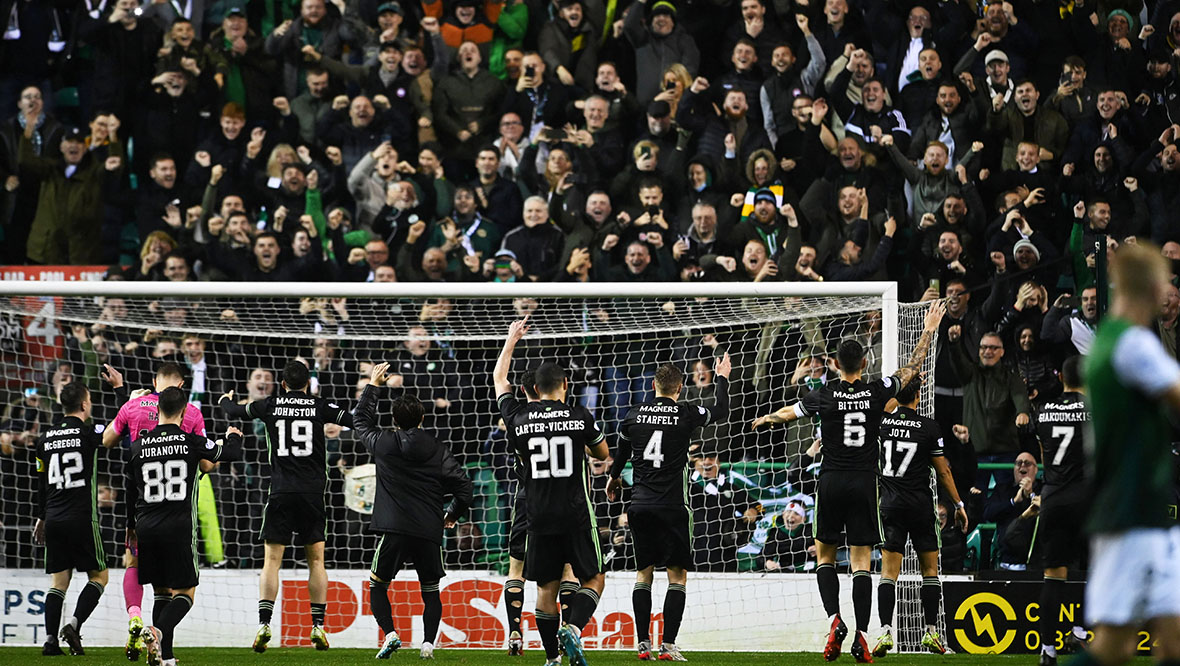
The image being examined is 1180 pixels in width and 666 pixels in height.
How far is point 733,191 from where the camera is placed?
540 inches

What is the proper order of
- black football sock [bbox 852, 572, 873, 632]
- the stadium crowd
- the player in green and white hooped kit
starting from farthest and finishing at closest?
the stadium crowd, black football sock [bbox 852, 572, 873, 632], the player in green and white hooped kit

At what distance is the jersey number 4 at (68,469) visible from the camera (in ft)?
32.5

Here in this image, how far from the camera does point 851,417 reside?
30.8 ft

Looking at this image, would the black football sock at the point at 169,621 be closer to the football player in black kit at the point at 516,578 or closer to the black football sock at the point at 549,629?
the black football sock at the point at 549,629

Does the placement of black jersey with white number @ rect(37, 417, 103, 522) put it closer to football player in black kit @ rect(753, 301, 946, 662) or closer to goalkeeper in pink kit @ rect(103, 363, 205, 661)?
goalkeeper in pink kit @ rect(103, 363, 205, 661)

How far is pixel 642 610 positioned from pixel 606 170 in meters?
5.65

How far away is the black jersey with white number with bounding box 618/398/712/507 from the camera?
948 centimetres

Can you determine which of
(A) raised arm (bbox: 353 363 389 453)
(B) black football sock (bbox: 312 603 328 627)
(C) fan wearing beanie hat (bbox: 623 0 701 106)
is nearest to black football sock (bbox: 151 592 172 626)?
(B) black football sock (bbox: 312 603 328 627)

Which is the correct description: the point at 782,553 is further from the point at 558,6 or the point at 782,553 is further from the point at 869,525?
the point at 558,6

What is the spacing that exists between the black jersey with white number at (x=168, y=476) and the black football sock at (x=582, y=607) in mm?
2578

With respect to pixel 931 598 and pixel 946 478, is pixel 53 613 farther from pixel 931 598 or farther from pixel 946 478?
pixel 946 478

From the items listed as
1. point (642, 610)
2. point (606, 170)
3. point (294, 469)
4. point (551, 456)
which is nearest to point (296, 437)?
point (294, 469)

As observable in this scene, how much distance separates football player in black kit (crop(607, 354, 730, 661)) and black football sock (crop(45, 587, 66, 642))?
4.22 m

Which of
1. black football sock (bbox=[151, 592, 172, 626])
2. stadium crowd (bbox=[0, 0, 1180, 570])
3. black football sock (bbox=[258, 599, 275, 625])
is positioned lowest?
black football sock (bbox=[258, 599, 275, 625])
